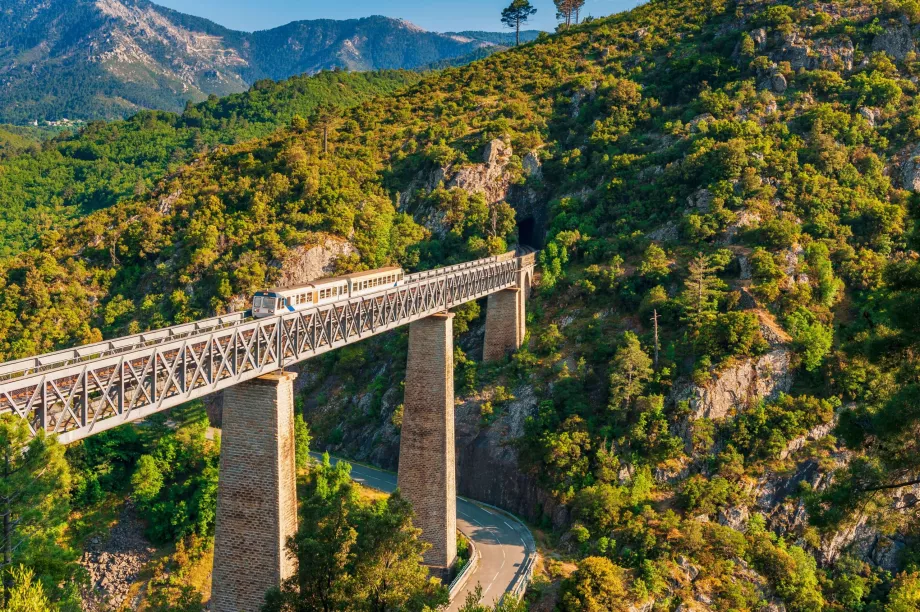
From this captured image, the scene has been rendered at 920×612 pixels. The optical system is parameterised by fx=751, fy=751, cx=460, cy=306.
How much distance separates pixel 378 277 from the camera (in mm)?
42375

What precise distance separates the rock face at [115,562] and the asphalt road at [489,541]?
15.5 metres

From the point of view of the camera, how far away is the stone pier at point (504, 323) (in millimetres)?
61750

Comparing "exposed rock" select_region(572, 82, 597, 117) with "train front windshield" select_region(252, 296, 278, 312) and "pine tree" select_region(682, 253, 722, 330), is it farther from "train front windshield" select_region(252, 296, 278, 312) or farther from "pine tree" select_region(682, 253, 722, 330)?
"train front windshield" select_region(252, 296, 278, 312)

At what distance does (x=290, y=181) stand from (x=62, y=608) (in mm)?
60434

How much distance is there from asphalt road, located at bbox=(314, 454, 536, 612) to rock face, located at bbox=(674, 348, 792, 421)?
1467cm

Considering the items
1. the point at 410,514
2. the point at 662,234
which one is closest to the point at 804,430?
the point at 662,234

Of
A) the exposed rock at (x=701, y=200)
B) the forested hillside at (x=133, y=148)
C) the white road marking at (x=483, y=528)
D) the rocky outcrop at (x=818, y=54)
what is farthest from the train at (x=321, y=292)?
the rocky outcrop at (x=818, y=54)

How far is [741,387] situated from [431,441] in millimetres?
22920

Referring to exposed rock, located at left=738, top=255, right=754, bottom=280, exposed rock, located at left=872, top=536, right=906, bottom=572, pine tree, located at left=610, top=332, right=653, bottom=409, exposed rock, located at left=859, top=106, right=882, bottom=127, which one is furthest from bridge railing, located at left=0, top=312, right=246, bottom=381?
exposed rock, located at left=859, top=106, right=882, bottom=127

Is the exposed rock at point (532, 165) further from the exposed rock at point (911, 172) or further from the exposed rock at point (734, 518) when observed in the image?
the exposed rock at point (734, 518)

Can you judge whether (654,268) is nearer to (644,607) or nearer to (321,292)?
(644,607)

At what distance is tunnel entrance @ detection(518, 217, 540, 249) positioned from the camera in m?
83.5

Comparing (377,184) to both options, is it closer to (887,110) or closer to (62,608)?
→ (887,110)

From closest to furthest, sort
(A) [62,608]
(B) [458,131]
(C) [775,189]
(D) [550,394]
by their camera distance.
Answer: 1. (A) [62,608]
2. (D) [550,394]
3. (C) [775,189]
4. (B) [458,131]
